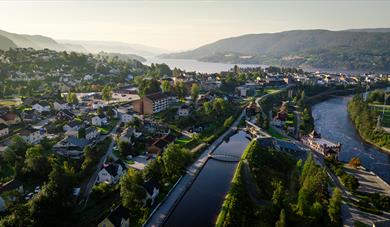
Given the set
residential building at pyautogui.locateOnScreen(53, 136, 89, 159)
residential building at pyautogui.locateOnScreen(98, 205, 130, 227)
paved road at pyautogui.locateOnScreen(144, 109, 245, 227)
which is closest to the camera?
residential building at pyautogui.locateOnScreen(98, 205, 130, 227)

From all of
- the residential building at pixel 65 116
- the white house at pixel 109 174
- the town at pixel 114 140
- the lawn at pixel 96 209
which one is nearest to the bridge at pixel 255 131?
the town at pixel 114 140

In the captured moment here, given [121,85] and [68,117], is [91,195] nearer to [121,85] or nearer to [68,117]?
[68,117]

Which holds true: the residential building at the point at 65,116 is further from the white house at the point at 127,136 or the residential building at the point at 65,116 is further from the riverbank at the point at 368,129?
the riverbank at the point at 368,129

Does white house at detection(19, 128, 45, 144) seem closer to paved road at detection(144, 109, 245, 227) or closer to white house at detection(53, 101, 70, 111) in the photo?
white house at detection(53, 101, 70, 111)

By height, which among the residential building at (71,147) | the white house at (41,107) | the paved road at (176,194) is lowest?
the paved road at (176,194)

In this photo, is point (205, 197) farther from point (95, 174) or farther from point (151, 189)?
point (95, 174)

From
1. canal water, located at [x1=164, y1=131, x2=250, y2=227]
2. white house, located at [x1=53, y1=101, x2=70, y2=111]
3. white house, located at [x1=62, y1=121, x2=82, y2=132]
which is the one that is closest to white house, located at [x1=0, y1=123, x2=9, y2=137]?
white house, located at [x1=62, y1=121, x2=82, y2=132]

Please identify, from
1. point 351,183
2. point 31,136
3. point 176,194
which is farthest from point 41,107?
point 351,183

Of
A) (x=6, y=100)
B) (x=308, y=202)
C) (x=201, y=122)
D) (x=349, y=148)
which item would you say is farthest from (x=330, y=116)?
(x=6, y=100)
